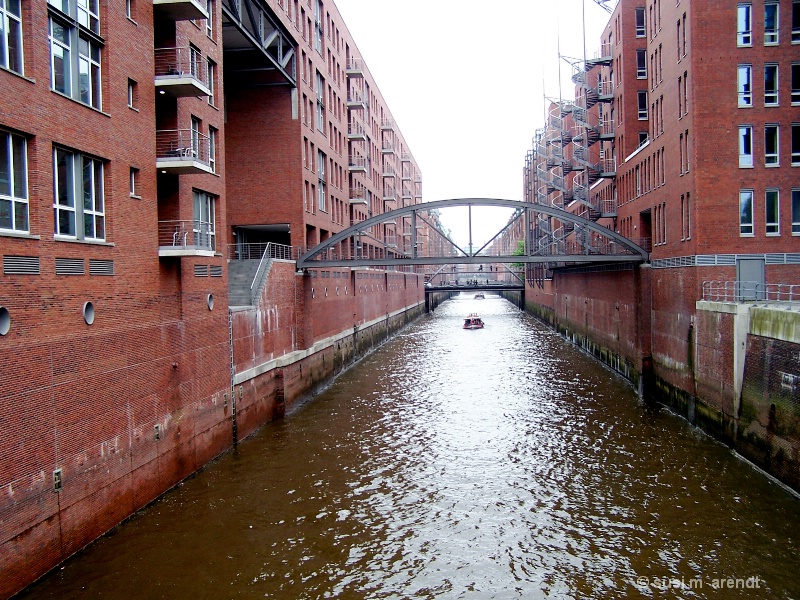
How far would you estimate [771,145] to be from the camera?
20469 millimetres

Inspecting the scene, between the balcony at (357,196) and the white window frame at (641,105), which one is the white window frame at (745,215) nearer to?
the white window frame at (641,105)

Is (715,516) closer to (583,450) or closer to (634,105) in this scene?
(583,450)

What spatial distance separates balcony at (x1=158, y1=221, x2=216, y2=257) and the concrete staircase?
4096 mm

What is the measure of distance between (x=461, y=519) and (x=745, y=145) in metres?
15.2

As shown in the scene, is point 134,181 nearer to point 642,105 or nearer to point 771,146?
point 771,146

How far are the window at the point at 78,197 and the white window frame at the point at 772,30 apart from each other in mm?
19779

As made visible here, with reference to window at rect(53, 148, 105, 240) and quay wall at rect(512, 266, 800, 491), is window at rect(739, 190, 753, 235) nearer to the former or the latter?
quay wall at rect(512, 266, 800, 491)

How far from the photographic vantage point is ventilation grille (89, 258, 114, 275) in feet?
39.2

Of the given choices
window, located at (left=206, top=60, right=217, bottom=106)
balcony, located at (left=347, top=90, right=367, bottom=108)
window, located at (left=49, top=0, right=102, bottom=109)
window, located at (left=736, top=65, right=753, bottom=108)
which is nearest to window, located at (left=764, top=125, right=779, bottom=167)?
window, located at (left=736, top=65, right=753, bottom=108)

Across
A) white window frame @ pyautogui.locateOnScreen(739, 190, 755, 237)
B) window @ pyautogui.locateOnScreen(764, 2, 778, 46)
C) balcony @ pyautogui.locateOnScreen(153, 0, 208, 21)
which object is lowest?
white window frame @ pyautogui.locateOnScreen(739, 190, 755, 237)

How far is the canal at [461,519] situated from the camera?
1052 centimetres

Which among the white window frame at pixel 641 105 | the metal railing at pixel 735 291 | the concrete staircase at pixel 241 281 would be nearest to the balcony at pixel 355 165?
the white window frame at pixel 641 105

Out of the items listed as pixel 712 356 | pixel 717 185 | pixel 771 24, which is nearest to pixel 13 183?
pixel 712 356

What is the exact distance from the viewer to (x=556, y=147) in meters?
54.9
